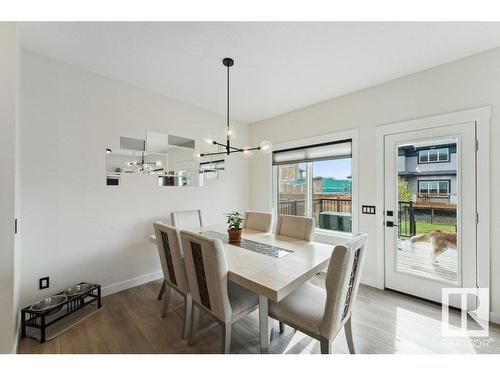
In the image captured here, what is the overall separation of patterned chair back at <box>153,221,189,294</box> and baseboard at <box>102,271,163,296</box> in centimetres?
113

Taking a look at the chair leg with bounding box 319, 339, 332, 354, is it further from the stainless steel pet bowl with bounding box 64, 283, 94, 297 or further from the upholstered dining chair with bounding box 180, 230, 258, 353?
the stainless steel pet bowl with bounding box 64, 283, 94, 297

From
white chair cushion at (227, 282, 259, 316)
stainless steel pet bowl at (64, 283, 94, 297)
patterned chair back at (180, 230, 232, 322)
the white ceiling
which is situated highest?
the white ceiling

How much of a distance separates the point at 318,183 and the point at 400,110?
145 centimetres

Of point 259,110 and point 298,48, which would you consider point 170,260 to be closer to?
point 298,48

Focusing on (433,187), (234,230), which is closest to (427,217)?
(433,187)

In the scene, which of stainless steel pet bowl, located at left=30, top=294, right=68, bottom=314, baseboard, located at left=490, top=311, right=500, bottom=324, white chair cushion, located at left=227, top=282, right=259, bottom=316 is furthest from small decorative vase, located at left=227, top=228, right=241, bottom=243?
baseboard, located at left=490, top=311, right=500, bottom=324

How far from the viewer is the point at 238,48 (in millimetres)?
2008

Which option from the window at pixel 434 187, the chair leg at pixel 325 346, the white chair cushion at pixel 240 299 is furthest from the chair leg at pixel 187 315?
the window at pixel 434 187

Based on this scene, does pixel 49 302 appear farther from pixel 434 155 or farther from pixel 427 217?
pixel 434 155

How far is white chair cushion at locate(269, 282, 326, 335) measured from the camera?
4.40ft

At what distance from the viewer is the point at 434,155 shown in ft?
7.64

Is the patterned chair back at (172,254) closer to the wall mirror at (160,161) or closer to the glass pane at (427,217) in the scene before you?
the wall mirror at (160,161)
